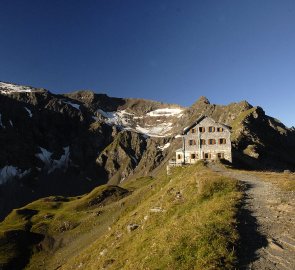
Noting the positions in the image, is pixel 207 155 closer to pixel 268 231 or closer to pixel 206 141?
pixel 206 141

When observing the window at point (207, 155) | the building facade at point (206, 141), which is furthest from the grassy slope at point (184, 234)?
the window at point (207, 155)

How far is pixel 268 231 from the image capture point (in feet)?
75.7

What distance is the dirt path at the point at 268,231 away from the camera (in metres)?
18.7

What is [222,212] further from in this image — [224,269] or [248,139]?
[248,139]

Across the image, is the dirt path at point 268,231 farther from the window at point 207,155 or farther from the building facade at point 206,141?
the window at point 207,155

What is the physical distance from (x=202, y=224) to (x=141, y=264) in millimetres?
4751

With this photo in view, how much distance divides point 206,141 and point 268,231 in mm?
71093

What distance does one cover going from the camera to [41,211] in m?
155

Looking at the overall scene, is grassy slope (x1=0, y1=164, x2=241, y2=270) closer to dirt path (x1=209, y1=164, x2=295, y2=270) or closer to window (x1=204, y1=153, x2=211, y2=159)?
dirt path (x1=209, y1=164, x2=295, y2=270)

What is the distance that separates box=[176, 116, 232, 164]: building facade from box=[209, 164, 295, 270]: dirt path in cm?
5781

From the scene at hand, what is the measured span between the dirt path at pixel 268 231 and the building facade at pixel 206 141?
190 feet

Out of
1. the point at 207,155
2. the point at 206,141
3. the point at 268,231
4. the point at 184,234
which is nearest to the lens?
the point at 184,234

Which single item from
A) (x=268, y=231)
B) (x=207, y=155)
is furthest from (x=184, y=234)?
(x=207, y=155)

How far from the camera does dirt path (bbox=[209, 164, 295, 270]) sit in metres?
18.7
